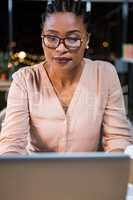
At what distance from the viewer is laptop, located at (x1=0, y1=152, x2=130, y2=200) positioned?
0.95 m

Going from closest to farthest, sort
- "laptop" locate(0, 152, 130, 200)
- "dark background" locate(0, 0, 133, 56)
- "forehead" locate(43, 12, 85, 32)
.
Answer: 1. "laptop" locate(0, 152, 130, 200)
2. "forehead" locate(43, 12, 85, 32)
3. "dark background" locate(0, 0, 133, 56)

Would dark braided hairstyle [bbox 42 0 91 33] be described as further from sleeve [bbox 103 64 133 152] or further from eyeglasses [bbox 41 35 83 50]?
sleeve [bbox 103 64 133 152]

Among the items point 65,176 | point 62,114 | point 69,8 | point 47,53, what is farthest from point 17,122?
point 65,176

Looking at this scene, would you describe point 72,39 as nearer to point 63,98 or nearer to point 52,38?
point 52,38

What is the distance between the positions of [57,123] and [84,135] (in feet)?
0.45

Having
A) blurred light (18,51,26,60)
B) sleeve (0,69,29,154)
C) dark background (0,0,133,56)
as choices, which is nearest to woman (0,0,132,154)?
sleeve (0,69,29,154)

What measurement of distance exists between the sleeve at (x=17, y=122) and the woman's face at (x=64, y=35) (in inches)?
7.1

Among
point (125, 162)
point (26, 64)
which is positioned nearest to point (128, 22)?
point (26, 64)

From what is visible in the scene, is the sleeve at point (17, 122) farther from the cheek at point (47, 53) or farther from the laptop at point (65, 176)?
the laptop at point (65, 176)

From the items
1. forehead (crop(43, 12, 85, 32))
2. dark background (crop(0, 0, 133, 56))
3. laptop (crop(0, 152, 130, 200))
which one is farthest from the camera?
dark background (crop(0, 0, 133, 56))

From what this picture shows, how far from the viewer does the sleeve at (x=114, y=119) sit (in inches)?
73.7

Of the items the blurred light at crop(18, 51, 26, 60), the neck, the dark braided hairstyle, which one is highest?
the dark braided hairstyle

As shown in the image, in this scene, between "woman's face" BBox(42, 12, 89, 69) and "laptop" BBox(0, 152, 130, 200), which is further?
"woman's face" BBox(42, 12, 89, 69)

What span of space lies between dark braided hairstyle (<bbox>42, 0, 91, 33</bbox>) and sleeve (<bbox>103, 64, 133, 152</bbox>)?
10.5 inches
